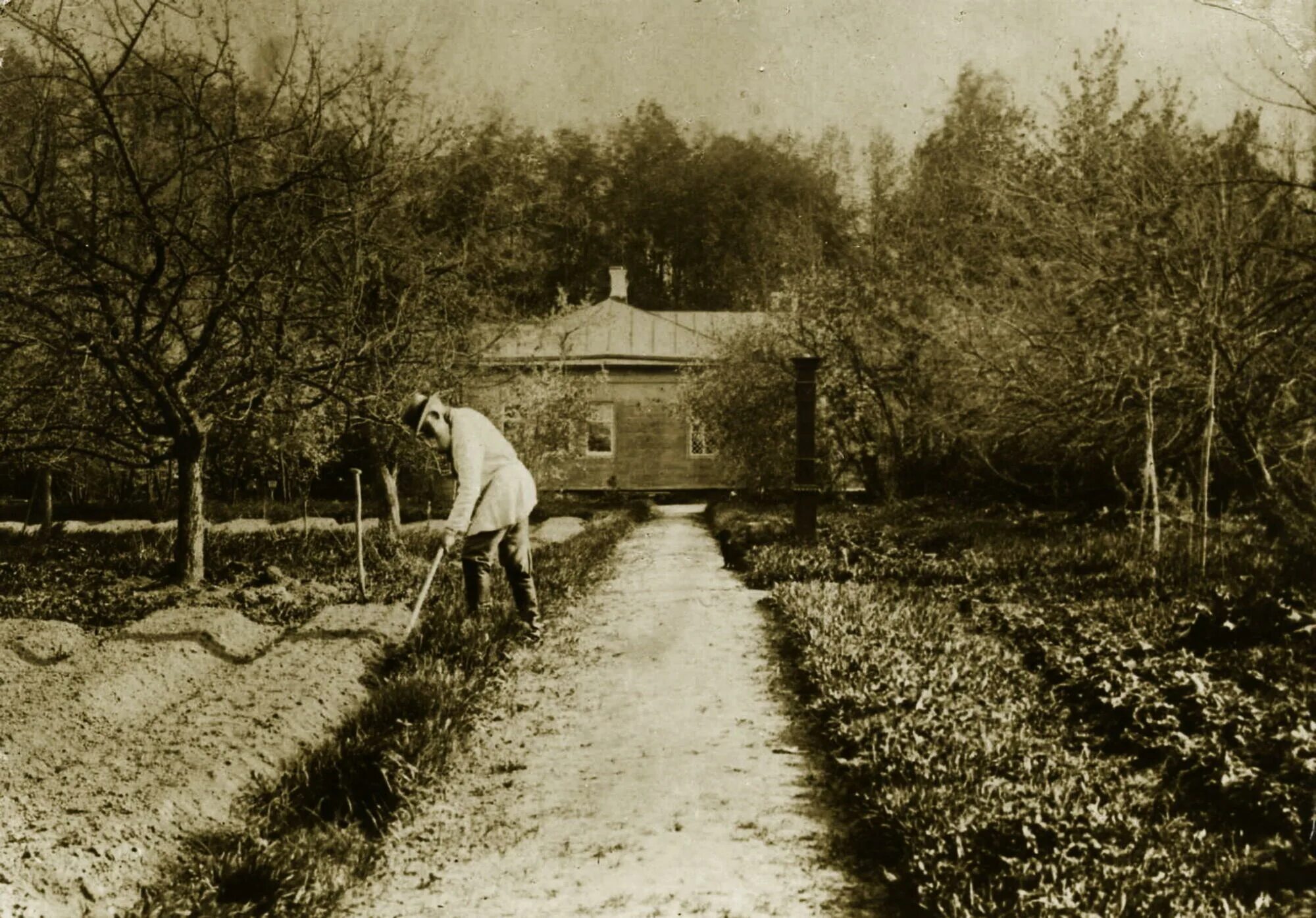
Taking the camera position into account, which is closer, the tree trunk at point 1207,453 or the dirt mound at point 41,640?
the dirt mound at point 41,640

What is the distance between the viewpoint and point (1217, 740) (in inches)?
209

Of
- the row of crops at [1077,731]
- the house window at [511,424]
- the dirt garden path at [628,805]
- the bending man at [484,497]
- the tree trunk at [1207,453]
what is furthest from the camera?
the house window at [511,424]

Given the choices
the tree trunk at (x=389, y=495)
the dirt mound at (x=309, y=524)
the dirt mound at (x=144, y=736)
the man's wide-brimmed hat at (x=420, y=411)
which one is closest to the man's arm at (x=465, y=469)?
the man's wide-brimmed hat at (x=420, y=411)

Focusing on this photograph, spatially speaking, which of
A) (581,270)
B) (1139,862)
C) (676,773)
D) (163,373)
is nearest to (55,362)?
(163,373)

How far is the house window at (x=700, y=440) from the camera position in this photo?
2423 centimetres

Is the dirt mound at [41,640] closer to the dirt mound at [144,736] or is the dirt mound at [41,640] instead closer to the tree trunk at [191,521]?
the dirt mound at [144,736]

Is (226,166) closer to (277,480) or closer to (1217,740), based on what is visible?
(1217,740)

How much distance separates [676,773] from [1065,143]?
15.8m

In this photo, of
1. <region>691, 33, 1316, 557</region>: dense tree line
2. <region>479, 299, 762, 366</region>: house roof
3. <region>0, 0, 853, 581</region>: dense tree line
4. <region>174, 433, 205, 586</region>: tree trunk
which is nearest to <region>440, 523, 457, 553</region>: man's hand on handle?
<region>0, 0, 853, 581</region>: dense tree line

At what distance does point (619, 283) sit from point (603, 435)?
445 centimetres

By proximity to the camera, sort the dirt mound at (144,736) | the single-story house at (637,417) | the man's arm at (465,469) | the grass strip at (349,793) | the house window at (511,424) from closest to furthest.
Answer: the dirt mound at (144,736)
the grass strip at (349,793)
the man's arm at (465,469)
the house window at (511,424)
the single-story house at (637,417)

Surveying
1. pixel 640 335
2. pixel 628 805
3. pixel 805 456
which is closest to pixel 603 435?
pixel 640 335

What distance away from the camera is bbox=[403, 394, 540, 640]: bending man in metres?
7.50

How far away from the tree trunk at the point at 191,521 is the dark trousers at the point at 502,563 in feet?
11.5
